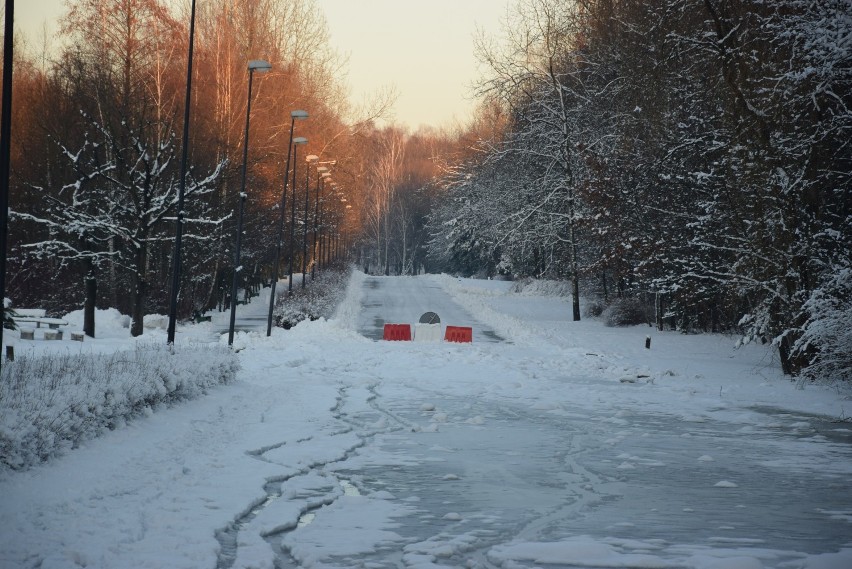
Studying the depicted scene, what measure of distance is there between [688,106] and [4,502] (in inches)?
868

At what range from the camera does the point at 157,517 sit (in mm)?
8555

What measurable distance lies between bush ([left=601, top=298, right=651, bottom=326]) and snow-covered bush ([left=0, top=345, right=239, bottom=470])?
2758 cm

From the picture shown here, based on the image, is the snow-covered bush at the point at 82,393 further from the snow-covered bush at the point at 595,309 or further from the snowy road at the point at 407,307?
the snow-covered bush at the point at 595,309

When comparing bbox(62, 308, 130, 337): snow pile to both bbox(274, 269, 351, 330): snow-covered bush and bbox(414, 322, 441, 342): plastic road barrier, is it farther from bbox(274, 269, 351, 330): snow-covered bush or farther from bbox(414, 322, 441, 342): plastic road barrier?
bbox(414, 322, 441, 342): plastic road barrier

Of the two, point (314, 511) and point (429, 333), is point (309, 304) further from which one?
point (314, 511)

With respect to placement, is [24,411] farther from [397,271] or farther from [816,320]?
A: [397,271]

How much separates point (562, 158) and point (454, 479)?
3552 cm

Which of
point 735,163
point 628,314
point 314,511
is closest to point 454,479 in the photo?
point 314,511

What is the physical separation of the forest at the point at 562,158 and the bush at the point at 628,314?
0.44ft

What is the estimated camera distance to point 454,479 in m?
11.2

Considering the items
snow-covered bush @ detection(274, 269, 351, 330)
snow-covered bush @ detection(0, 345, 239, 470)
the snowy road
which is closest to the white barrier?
the snowy road

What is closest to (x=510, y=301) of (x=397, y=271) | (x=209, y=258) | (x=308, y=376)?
(x=209, y=258)

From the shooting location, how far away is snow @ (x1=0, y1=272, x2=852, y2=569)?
7797 millimetres

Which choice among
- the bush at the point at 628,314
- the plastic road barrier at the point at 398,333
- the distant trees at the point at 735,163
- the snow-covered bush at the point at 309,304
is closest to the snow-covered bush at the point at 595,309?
the bush at the point at 628,314
